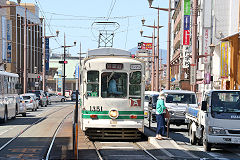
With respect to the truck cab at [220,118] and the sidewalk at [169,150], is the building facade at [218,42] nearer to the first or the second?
the sidewalk at [169,150]

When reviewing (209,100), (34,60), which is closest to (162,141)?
(209,100)

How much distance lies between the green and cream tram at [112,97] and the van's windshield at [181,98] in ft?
24.1

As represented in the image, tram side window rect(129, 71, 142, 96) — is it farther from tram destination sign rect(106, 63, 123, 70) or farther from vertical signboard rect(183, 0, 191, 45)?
vertical signboard rect(183, 0, 191, 45)

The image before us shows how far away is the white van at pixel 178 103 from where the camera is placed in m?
24.5

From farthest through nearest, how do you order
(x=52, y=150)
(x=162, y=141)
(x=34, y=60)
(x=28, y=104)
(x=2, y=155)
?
(x=34, y=60), (x=28, y=104), (x=162, y=141), (x=52, y=150), (x=2, y=155)

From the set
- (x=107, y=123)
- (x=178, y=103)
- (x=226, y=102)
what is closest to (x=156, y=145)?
(x=107, y=123)

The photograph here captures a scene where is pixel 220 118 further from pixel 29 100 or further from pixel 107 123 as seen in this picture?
pixel 29 100

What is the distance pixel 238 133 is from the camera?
1488cm

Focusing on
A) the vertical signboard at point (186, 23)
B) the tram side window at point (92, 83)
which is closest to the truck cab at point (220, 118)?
the tram side window at point (92, 83)

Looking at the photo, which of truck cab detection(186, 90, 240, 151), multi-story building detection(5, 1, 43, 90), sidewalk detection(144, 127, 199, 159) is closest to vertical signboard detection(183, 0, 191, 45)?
multi-story building detection(5, 1, 43, 90)

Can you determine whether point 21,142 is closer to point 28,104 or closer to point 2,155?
point 2,155

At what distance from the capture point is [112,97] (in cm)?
1830

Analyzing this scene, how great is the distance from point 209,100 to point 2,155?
649 centimetres

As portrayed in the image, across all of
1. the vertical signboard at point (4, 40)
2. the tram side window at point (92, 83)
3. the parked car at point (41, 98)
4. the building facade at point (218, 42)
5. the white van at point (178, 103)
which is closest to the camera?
the tram side window at point (92, 83)
